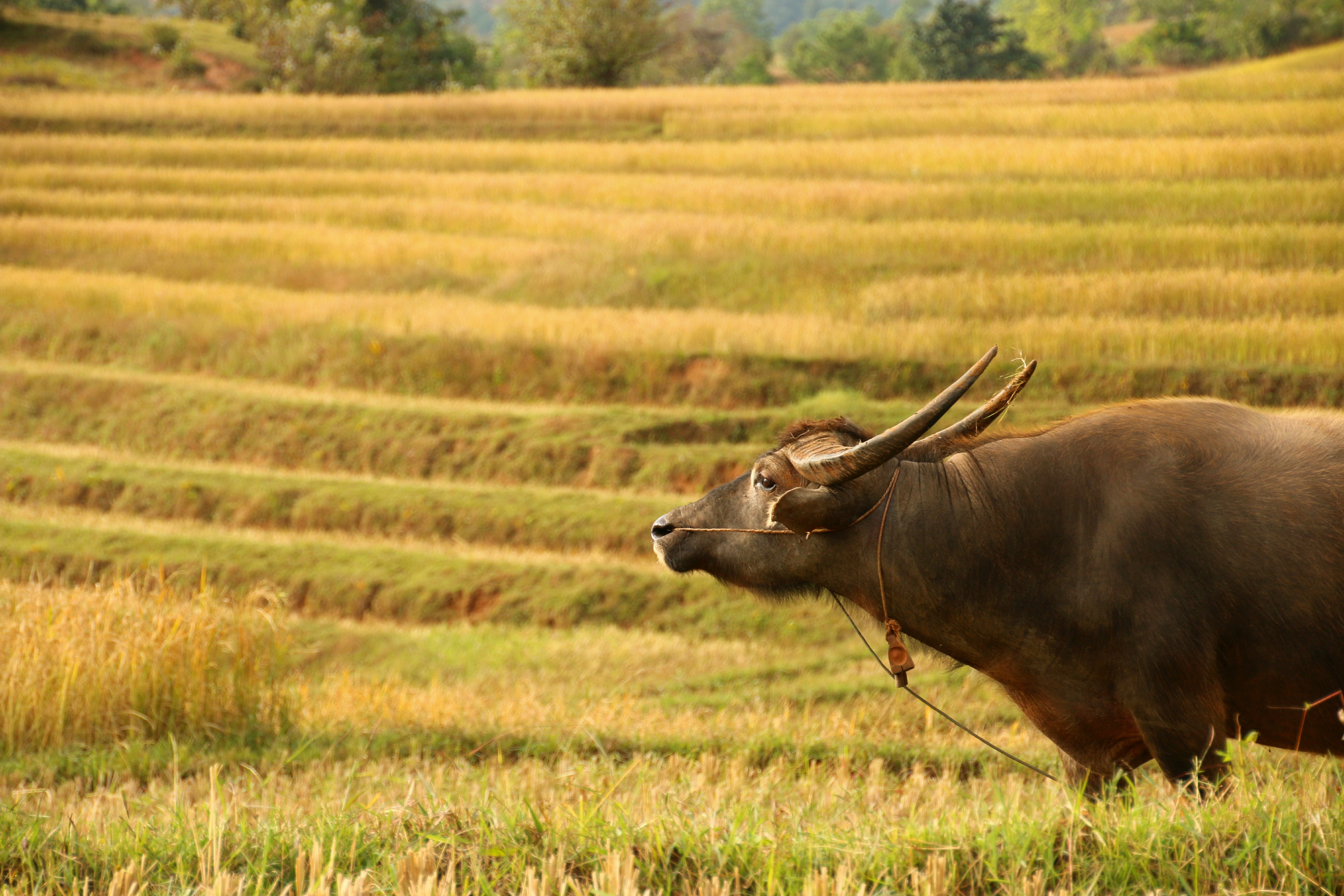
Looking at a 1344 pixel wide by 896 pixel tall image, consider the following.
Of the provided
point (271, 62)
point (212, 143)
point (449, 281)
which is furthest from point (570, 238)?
point (271, 62)

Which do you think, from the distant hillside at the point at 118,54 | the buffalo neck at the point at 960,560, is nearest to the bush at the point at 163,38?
the distant hillside at the point at 118,54

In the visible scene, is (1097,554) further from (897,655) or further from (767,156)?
(767,156)

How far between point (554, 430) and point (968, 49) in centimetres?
1783

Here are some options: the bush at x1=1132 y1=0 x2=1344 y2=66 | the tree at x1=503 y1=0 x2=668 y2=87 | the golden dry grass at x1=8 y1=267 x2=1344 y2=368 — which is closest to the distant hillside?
the tree at x1=503 y1=0 x2=668 y2=87

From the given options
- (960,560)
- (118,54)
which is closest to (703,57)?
(118,54)

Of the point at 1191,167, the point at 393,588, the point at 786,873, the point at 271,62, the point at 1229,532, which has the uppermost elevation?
the point at 271,62

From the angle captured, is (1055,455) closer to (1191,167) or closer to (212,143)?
(1191,167)

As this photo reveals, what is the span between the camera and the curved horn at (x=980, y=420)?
2947 millimetres

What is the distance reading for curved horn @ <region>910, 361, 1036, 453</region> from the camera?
295 cm

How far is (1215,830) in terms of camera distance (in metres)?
2.50

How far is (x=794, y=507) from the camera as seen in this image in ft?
10.00

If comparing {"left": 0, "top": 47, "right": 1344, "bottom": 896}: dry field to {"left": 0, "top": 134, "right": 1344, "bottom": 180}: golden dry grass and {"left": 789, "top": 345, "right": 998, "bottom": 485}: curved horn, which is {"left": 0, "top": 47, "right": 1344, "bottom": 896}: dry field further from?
{"left": 789, "top": 345, "right": 998, "bottom": 485}: curved horn

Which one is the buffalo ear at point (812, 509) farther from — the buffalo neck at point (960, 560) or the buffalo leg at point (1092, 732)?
the buffalo leg at point (1092, 732)

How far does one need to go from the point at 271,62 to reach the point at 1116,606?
29.2m
